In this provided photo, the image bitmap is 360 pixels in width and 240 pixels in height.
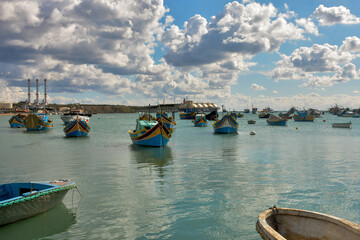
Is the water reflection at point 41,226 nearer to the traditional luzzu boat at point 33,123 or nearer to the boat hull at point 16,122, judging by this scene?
the traditional luzzu boat at point 33,123

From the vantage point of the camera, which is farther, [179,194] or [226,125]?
[226,125]

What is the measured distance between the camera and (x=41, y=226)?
9922 millimetres

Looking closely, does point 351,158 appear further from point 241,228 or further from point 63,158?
point 63,158

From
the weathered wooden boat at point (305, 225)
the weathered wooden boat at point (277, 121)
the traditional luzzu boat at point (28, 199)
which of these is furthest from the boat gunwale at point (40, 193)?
the weathered wooden boat at point (277, 121)

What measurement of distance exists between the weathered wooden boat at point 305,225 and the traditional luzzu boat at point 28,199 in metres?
7.60

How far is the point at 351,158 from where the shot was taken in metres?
25.5

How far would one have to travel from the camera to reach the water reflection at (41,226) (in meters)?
9.30

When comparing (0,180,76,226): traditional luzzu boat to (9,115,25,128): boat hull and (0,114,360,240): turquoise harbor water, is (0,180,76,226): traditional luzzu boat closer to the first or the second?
(0,114,360,240): turquoise harbor water

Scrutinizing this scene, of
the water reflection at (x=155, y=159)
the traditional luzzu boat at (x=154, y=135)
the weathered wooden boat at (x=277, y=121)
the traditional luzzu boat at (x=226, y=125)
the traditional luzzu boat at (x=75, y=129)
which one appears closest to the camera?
the water reflection at (x=155, y=159)

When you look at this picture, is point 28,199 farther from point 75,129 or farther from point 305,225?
point 75,129

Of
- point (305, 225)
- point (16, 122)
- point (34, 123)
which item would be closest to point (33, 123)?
point (34, 123)

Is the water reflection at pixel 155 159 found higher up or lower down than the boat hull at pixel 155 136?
lower down

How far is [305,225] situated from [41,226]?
8848 millimetres

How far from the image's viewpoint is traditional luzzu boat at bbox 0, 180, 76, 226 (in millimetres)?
9305
